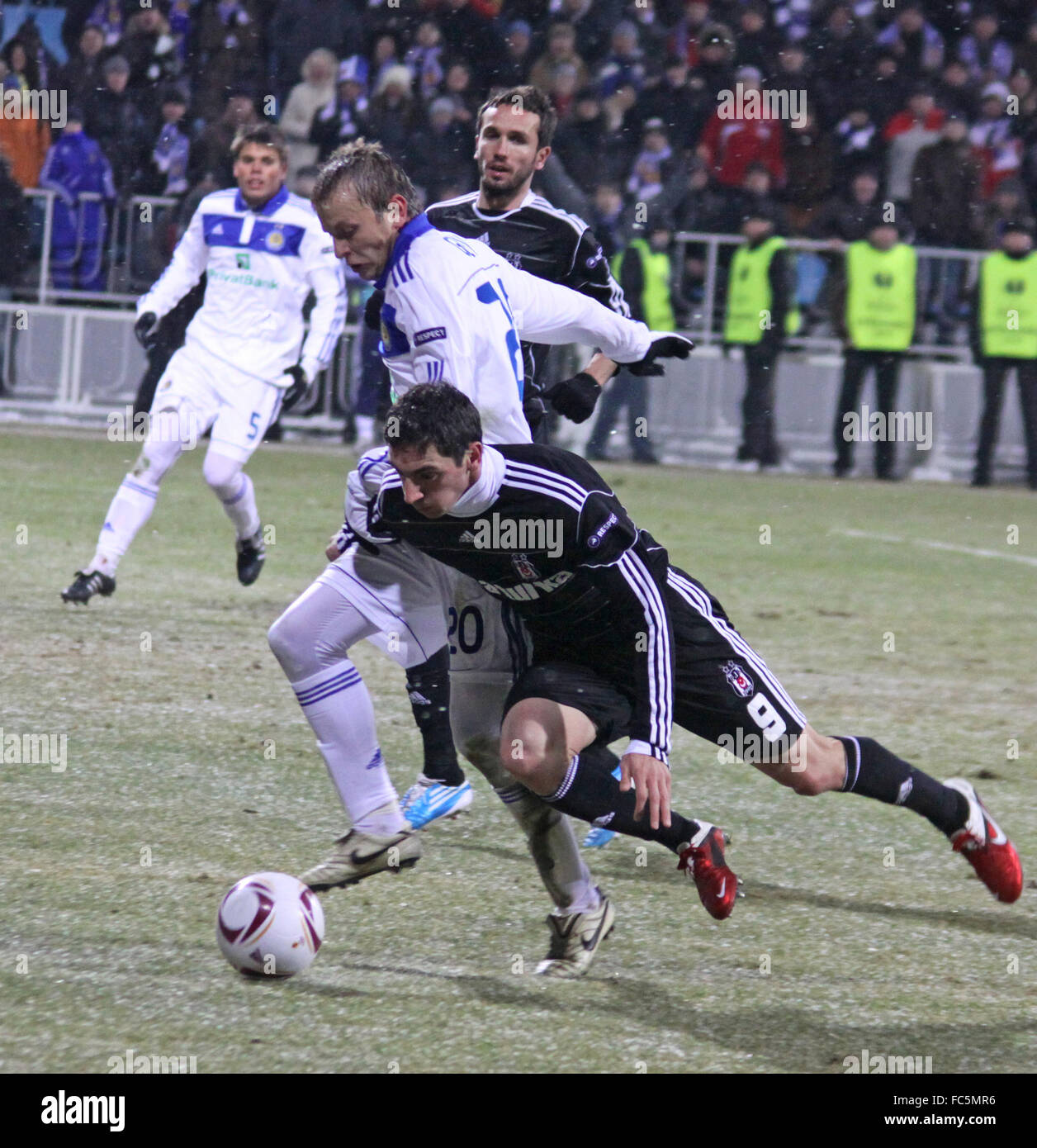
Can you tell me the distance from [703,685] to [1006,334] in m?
12.0

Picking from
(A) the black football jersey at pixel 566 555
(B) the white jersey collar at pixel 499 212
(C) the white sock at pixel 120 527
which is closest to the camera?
(A) the black football jersey at pixel 566 555

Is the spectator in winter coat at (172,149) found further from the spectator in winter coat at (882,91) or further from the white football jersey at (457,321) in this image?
the white football jersey at (457,321)

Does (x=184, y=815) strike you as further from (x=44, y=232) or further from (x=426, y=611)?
(x=44, y=232)

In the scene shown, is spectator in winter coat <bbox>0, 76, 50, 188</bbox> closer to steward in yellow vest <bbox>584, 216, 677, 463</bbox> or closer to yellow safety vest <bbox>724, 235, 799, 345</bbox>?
steward in yellow vest <bbox>584, 216, 677, 463</bbox>

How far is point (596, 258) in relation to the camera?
17.9ft

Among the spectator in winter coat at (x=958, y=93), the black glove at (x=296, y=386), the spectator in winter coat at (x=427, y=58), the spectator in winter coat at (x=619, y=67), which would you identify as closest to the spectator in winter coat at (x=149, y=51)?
the spectator in winter coat at (x=427, y=58)

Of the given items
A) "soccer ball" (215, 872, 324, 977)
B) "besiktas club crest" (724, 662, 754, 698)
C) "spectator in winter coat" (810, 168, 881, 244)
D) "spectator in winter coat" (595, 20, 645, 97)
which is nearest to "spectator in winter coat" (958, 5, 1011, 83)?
"spectator in winter coat" (810, 168, 881, 244)

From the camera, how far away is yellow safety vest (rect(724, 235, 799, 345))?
603 inches

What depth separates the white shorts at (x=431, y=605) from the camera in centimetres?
423

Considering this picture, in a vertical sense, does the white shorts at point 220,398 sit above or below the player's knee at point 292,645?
above

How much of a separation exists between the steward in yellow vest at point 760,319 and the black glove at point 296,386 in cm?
748

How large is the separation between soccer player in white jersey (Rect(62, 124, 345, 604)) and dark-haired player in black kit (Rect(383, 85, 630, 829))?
9.41 ft

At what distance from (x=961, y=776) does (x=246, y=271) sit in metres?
4.25
